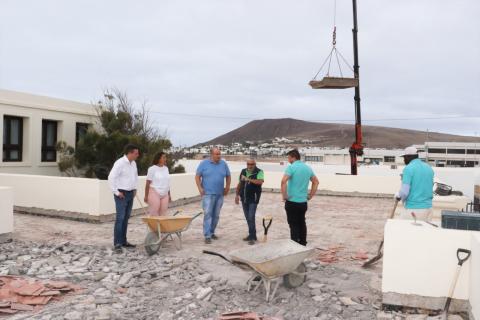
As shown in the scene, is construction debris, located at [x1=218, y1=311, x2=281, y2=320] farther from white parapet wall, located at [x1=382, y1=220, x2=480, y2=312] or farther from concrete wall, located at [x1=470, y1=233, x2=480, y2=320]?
concrete wall, located at [x1=470, y1=233, x2=480, y2=320]

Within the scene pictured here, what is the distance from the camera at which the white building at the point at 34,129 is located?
1574 cm

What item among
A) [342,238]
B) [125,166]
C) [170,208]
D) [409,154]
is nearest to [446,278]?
[409,154]

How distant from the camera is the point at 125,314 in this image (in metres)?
4.79

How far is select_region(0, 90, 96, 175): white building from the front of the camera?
15742 mm

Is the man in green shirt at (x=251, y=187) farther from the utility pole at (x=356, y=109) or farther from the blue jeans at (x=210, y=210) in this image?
the utility pole at (x=356, y=109)

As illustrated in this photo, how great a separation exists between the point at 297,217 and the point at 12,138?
41.4ft

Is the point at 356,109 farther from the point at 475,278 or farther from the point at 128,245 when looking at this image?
the point at 475,278

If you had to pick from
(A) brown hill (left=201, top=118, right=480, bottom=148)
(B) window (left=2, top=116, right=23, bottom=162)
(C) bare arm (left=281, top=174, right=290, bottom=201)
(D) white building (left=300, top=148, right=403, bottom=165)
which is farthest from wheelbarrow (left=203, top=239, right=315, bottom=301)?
(A) brown hill (left=201, top=118, right=480, bottom=148)

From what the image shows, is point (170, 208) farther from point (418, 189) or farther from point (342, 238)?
point (418, 189)

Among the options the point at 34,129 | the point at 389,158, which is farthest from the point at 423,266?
the point at 389,158

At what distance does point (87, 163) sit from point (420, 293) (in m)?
14.5

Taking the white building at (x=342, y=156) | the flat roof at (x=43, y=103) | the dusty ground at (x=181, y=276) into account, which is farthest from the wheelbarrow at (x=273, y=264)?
the white building at (x=342, y=156)

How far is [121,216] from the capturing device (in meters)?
7.45

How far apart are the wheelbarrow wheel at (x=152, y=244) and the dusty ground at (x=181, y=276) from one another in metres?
0.16
